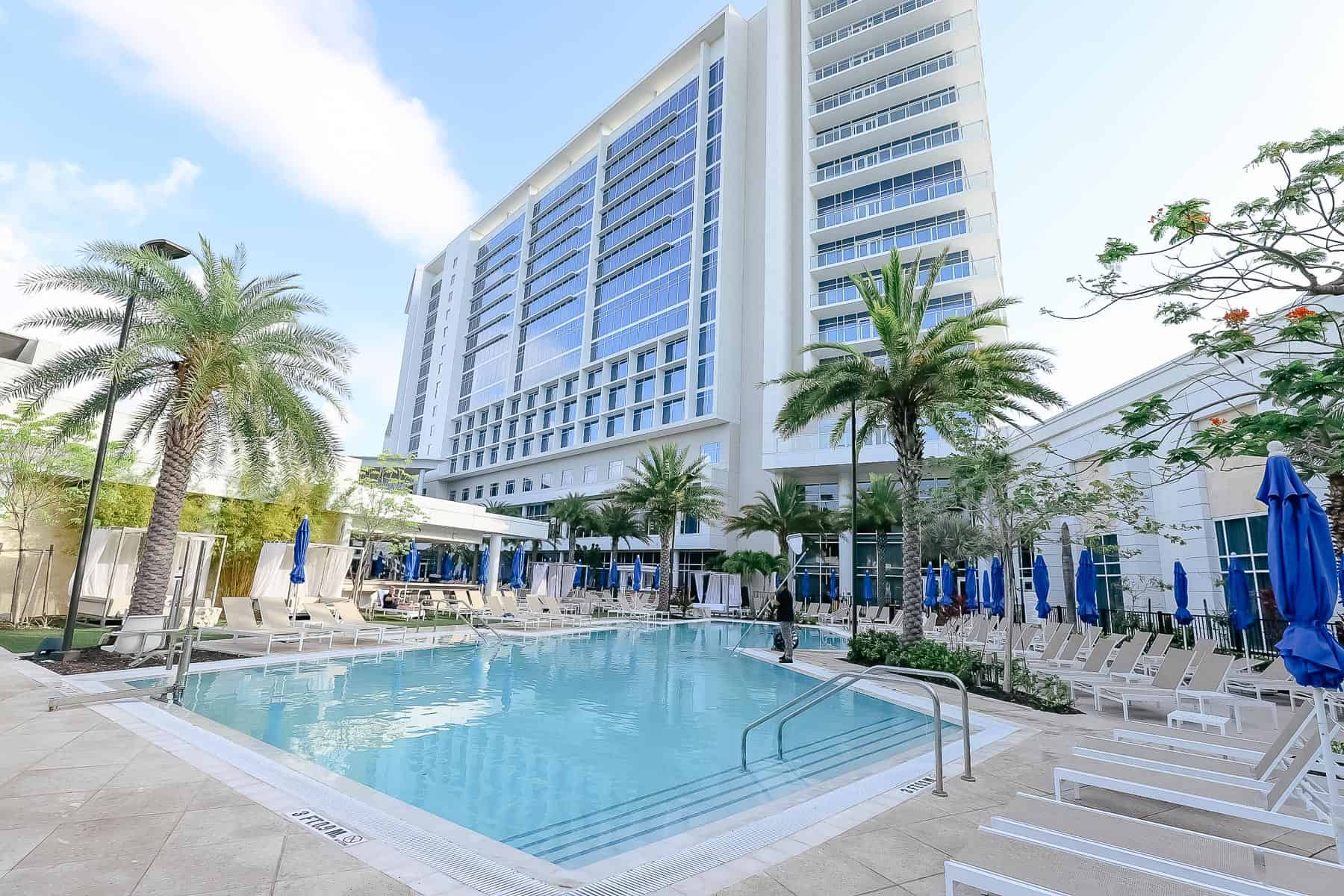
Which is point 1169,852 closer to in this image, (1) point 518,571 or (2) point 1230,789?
(2) point 1230,789

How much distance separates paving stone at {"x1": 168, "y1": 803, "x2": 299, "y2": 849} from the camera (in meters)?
3.76

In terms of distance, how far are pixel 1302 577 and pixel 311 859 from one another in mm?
6171

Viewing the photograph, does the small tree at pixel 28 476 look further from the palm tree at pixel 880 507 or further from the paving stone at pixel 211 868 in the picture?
the palm tree at pixel 880 507

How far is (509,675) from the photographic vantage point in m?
11.5

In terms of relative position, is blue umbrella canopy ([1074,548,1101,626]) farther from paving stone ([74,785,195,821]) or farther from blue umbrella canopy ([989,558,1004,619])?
paving stone ([74,785,195,821])

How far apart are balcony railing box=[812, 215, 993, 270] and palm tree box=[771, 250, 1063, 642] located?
20011 mm

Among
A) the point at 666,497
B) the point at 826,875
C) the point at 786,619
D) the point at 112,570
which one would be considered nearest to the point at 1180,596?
the point at 786,619

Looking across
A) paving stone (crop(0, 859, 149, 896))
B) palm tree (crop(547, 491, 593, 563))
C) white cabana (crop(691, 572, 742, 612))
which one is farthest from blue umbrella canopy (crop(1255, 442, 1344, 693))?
palm tree (crop(547, 491, 593, 563))

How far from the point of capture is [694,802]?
539 centimetres

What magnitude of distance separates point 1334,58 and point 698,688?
10887mm

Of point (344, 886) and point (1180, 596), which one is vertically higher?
point (1180, 596)

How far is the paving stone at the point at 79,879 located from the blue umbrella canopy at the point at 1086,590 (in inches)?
647

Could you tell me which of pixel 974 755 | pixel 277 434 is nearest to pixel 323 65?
pixel 277 434

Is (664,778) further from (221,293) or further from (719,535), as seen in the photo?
(719,535)
